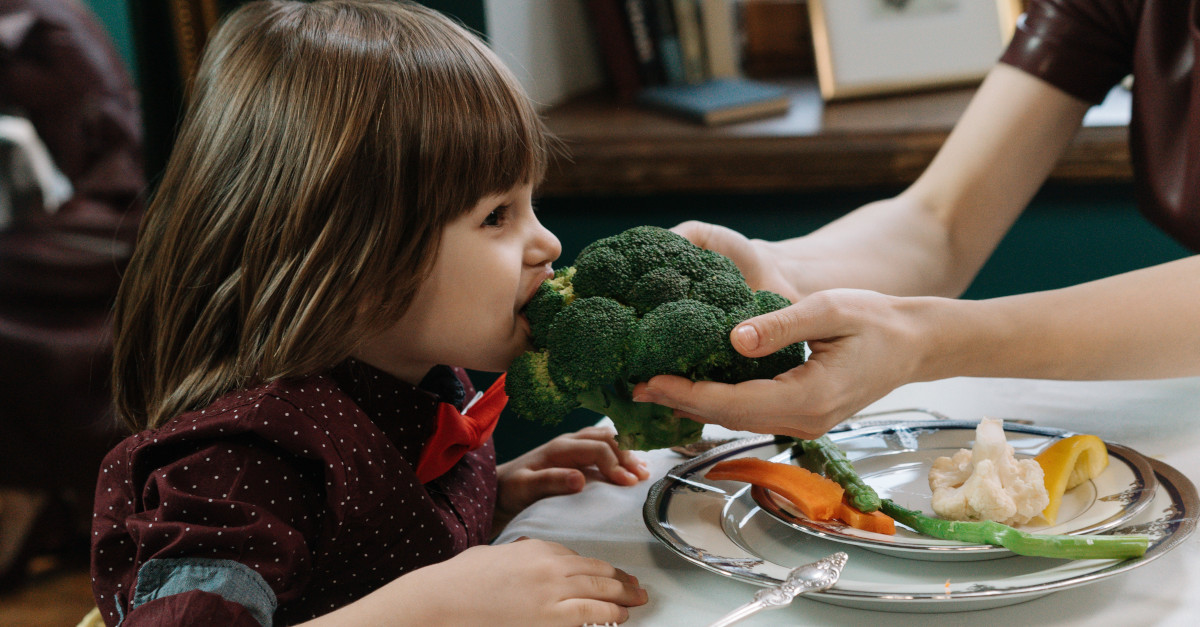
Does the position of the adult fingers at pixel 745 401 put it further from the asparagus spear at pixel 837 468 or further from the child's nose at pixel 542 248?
the child's nose at pixel 542 248

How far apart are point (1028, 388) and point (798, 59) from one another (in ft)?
6.47

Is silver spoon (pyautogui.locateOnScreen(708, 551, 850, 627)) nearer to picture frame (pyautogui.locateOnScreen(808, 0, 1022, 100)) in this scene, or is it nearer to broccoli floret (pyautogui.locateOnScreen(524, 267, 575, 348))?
broccoli floret (pyautogui.locateOnScreen(524, 267, 575, 348))

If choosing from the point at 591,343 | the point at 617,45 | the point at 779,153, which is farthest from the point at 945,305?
the point at 617,45

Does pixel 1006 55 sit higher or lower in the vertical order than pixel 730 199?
higher

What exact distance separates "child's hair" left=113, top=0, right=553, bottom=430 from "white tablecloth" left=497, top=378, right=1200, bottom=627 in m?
0.30

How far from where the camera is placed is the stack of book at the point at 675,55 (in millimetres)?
2510

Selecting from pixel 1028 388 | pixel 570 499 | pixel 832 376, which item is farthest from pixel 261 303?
pixel 1028 388

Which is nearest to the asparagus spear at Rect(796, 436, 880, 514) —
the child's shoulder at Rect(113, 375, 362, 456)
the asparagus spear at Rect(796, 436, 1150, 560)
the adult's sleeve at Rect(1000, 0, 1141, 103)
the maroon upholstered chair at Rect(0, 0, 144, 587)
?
the asparagus spear at Rect(796, 436, 1150, 560)

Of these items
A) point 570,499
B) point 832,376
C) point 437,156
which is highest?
point 437,156

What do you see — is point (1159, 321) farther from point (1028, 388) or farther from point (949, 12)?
point (949, 12)

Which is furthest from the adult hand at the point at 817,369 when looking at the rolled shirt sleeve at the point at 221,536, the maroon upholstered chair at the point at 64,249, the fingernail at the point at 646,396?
the maroon upholstered chair at the point at 64,249

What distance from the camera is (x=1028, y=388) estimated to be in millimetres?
1257

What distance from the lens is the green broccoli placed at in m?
0.91

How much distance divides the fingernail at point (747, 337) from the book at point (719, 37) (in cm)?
189
